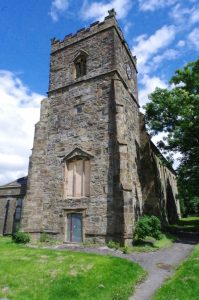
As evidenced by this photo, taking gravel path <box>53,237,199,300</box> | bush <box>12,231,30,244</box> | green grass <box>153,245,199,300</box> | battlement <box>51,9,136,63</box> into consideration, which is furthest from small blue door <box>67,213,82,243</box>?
battlement <box>51,9,136,63</box>

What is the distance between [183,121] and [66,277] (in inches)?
539

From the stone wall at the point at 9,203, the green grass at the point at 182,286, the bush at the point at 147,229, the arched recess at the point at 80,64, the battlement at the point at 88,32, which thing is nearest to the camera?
the green grass at the point at 182,286

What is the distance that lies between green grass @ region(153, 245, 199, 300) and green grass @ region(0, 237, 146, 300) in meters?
1.13

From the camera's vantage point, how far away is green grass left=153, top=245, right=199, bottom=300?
768 centimetres

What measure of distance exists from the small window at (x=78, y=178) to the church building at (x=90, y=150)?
0.07m

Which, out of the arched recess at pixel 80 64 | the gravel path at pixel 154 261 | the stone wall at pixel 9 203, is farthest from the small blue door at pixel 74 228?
the arched recess at pixel 80 64

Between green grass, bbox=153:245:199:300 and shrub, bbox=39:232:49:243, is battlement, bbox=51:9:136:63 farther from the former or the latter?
green grass, bbox=153:245:199:300

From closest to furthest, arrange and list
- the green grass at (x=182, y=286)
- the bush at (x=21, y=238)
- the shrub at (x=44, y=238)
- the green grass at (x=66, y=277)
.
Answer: the green grass at (x=182, y=286) < the green grass at (x=66, y=277) < the bush at (x=21, y=238) < the shrub at (x=44, y=238)

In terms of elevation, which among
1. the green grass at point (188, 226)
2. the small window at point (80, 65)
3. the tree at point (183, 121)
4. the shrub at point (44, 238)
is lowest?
the shrub at point (44, 238)

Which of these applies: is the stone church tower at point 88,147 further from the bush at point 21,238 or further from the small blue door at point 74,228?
the bush at point 21,238

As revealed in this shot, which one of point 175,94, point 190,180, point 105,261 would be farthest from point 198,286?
point 175,94

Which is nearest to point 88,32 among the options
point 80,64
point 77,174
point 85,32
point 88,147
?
point 85,32

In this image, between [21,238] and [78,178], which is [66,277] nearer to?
[21,238]

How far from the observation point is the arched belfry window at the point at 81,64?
21006 mm
